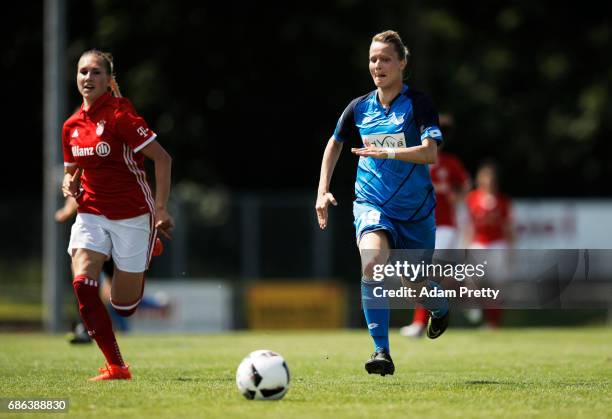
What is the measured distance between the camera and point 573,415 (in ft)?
21.5

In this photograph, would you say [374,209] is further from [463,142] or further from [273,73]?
[463,142]

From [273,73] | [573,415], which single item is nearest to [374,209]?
[573,415]

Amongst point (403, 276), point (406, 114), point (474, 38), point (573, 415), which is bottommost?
point (573, 415)

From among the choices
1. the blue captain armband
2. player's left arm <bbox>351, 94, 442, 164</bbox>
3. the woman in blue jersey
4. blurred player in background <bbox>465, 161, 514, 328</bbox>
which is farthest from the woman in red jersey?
blurred player in background <bbox>465, 161, 514, 328</bbox>

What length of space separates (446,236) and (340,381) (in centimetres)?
613

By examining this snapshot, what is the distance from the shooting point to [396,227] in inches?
347

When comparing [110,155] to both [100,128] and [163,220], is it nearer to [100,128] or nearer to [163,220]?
[100,128]

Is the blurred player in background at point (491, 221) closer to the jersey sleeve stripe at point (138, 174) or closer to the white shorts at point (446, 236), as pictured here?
the white shorts at point (446, 236)

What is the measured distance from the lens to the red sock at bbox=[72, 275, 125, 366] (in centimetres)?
830

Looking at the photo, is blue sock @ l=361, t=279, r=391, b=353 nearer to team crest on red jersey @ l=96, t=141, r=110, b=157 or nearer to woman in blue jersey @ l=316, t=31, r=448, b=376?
woman in blue jersey @ l=316, t=31, r=448, b=376

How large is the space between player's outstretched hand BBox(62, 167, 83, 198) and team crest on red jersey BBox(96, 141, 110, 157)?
0.33 m

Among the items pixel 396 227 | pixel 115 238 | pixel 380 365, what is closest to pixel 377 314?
pixel 380 365

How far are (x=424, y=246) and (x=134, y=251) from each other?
2185 mm

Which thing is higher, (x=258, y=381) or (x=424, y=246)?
(x=424, y=246)
